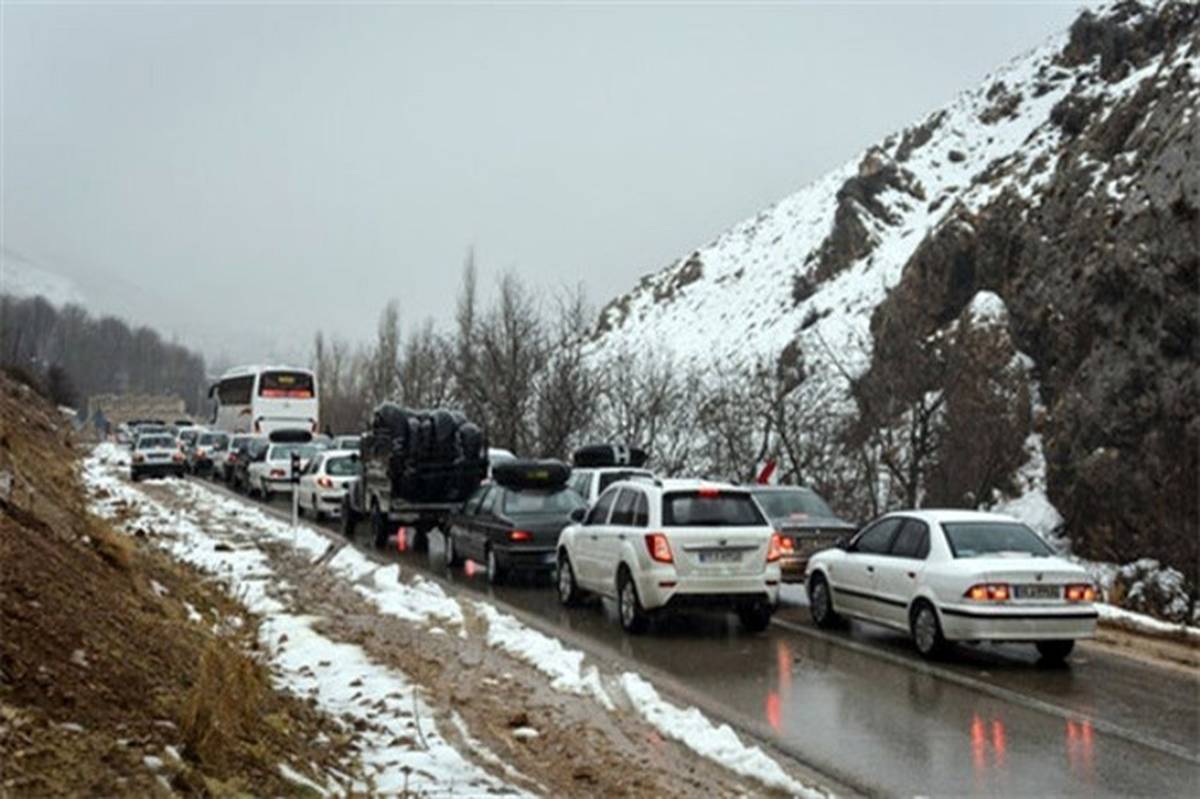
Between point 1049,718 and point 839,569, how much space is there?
14.7 ft

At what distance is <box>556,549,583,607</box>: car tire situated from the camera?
15688mm

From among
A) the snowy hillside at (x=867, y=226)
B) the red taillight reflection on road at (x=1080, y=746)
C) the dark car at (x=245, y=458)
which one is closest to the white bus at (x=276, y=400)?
the dark car at (x=245, y=458)

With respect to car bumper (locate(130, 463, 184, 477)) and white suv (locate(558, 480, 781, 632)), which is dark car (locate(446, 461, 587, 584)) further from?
car bumper (locate(130, 463, 184, 477))

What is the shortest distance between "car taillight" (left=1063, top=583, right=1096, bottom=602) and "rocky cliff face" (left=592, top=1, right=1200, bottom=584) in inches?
425

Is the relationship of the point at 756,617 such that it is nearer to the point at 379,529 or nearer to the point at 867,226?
the point at 379,529

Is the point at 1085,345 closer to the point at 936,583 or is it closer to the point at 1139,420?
the point at 1139,420

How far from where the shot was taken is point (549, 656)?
11.6m

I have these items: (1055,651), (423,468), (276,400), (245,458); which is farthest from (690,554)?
(276,400)

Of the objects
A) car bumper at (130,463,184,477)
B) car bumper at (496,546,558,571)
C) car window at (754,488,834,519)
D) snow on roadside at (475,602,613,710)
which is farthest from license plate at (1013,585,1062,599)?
car bumper at (130,463,184,477)

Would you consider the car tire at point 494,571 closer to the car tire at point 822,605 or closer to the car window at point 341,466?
the car tire at point 822,605

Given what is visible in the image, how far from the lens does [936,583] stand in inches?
472

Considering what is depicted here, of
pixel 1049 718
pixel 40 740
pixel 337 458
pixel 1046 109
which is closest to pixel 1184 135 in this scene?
pixel 337 458

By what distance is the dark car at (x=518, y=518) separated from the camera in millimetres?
17703

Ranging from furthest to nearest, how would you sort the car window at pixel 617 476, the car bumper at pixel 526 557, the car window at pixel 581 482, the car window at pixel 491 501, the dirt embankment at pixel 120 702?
the car window at pixel 581 482 → the car window at pixel 617 476 → the car window at pixel 491 501 → the car bumper at pixel 526 557 → the dirt embankment at pixel 120 702
